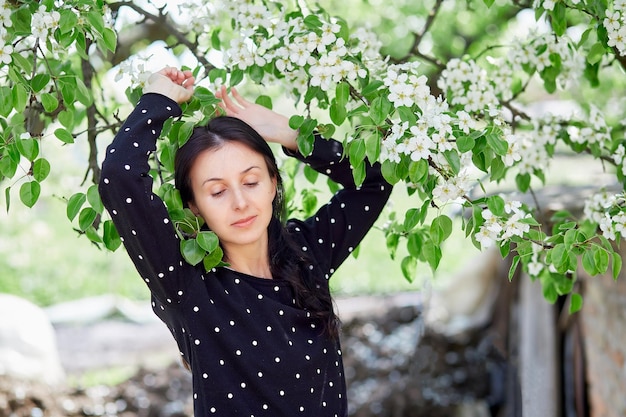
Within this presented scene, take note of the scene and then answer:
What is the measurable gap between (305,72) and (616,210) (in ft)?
2.75

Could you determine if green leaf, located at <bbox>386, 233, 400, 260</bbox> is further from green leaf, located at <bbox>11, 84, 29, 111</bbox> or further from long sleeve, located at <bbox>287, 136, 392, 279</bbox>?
green leaf, located at <bbox>11, 84, 29, 111</bbox>

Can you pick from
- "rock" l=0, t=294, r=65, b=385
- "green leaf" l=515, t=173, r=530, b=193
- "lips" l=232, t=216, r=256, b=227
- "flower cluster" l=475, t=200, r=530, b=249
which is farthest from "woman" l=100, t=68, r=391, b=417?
"rock" l=0, t=294, r=65, b=385

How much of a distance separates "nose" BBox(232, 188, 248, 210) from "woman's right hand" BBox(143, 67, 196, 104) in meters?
0.26

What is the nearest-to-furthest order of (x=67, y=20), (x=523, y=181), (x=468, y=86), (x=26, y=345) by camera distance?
(x=67, y=20) < (x=468, y=86) < (x=523, y=181) < (x=26, y=345)

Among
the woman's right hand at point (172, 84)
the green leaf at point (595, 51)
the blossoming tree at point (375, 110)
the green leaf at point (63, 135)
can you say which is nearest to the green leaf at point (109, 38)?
the blossoming tree at point (375, 110)

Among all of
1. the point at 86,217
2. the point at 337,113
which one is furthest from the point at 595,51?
the point at 86,217

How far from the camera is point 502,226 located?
6.30 feet

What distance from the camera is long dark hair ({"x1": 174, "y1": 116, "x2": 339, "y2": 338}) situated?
201 cm

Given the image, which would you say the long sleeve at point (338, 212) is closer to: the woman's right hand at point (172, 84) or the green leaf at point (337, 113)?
the green leaf at point (337, 113)

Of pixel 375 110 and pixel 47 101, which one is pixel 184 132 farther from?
pixel 375 110

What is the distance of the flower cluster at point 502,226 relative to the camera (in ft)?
6.23

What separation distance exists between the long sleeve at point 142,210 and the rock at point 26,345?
160 inches

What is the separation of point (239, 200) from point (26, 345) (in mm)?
4578


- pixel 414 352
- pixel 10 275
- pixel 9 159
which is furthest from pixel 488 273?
pixel 10 275
